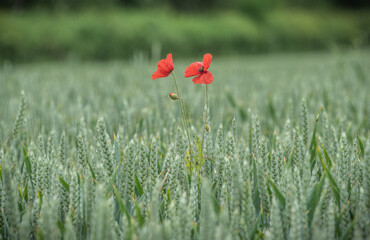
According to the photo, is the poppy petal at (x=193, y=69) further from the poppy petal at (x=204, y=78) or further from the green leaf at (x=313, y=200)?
the green leaf at (x=313, y=200)

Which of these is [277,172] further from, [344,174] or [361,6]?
[361,6]

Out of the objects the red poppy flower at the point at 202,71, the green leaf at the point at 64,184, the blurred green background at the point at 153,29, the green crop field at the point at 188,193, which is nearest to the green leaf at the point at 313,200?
the green crop field at the point at 188,193

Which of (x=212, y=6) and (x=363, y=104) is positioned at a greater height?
(x=212, y=6)

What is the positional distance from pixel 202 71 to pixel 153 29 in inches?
308

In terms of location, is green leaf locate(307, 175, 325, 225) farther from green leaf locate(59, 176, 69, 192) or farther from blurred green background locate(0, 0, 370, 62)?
blurred green background locate(0, 0, 370, 62)

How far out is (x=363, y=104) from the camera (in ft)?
5.41

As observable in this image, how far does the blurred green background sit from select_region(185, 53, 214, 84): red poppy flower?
8.78 ft

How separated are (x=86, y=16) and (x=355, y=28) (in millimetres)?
11491

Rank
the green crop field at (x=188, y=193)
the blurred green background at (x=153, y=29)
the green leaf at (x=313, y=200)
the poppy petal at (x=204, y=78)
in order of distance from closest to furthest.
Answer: the green crop field at (x=188, y=193) → the green leaf at (x=313, y=200) → the poppy petal at (x=204, y=78) → the blurred green background at (x=153, y=29)

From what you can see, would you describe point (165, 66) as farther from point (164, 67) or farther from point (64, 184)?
point (64, 184)

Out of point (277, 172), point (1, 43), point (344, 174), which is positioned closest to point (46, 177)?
point (277, 172)

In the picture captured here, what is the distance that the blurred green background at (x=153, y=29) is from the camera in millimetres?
6609

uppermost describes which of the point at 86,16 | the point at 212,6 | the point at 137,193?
the point at 212,6

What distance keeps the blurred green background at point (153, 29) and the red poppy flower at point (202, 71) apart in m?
2.68
